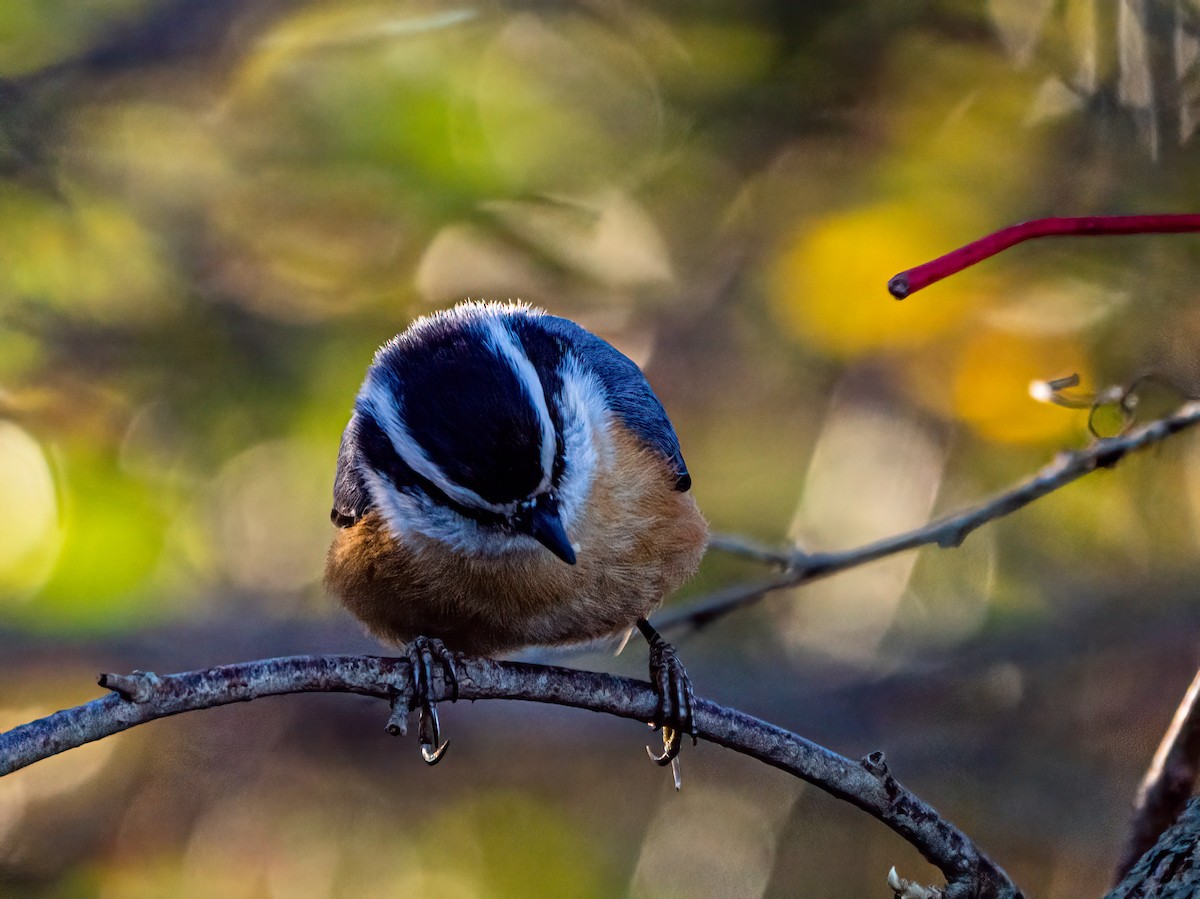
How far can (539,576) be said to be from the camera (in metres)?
2.57

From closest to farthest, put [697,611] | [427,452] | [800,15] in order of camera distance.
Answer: [427,452]
[697,611]
[800,15]

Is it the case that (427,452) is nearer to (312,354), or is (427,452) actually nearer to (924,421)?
(312,354)

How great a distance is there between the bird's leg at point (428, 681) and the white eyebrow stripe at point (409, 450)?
0.27 m

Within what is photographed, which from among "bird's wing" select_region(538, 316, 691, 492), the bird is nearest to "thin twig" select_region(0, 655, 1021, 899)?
the bird

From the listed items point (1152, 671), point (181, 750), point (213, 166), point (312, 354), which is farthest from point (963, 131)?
point (181, 750)

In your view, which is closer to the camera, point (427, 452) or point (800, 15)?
point (427, 452)

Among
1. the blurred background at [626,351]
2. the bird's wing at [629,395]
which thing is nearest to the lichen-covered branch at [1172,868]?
the bird's wing at [629,395]

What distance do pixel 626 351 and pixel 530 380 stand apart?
2.33 meters

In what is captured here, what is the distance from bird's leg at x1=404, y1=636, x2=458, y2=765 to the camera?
6.87 ft

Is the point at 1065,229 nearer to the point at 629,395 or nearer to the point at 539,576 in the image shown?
the point at 539,576

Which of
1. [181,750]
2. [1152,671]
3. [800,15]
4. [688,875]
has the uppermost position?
[800,15]

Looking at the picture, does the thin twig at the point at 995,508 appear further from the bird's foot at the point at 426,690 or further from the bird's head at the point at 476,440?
the bird's foot at the point at 426,690

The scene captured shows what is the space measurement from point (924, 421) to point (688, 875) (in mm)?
1837

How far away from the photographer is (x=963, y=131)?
164 inches
